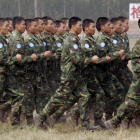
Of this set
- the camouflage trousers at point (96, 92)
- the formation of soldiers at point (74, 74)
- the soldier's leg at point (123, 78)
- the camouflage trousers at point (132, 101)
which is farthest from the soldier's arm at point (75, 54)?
the soldier's leg at point (123, 78)

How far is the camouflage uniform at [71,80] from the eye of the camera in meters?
7.12

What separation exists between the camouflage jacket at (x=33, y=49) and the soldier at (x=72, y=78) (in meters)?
1.00

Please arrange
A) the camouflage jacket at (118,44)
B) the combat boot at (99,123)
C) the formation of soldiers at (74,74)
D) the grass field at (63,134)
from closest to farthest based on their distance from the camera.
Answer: the grass field at (63,134)
the formation of soldiers at (74,74)
the combat boot at (99,123)
the camouflage jacket at (118,44)

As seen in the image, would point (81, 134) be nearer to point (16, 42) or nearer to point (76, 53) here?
point (76, 53)

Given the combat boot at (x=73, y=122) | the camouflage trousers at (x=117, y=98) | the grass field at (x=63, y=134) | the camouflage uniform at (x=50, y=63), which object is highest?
the camouflage uniform at (x=50, y=63)

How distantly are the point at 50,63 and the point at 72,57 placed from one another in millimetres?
2621

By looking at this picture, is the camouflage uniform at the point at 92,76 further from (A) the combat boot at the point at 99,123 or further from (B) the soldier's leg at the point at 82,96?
(B) the soldier's leg at the point at 82,96

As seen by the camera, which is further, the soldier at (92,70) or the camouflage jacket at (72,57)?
the soldier at (92,70)

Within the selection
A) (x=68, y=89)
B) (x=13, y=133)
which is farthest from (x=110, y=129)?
(x=13, y=133)

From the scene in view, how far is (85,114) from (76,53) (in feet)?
3.49

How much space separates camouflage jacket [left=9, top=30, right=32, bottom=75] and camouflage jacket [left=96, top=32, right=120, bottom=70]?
1257 mm

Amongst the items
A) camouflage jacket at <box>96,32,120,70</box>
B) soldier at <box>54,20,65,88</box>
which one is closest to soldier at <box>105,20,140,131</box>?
camouflage jacket at <box>96,32,120,70</box>

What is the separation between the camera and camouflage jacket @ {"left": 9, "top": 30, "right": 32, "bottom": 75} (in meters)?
7.88

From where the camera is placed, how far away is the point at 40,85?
8328mm
